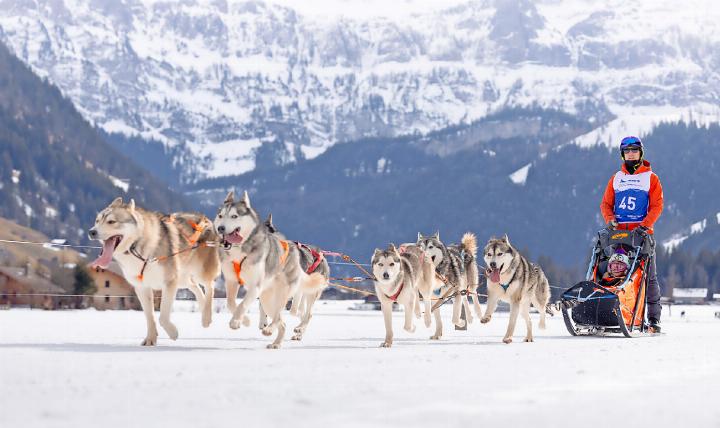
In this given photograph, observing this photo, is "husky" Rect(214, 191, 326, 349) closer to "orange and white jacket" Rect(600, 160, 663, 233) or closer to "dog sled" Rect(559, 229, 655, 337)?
"dog sled" Rect(559, 229, 655, 337)

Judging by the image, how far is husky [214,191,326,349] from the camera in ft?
33.5

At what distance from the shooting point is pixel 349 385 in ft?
21.6

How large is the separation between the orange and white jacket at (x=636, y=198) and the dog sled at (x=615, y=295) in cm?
26

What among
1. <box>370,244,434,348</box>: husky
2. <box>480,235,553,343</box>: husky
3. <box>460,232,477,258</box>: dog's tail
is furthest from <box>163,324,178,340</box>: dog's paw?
<box>460,232,477,258</box>: dog's tail

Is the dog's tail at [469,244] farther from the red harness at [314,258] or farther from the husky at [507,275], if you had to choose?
the red harness at [314,258]

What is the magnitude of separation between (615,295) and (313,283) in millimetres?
3447

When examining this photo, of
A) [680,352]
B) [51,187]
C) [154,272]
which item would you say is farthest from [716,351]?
[51,187]

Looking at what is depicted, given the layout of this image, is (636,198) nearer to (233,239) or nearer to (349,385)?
(233,239)

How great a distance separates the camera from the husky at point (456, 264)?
14.5m

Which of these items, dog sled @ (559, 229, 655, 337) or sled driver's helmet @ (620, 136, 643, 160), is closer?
dog sled @ (559, 229, 655, 337)

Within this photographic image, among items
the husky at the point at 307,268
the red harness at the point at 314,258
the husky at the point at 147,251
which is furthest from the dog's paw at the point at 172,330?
the red harness at the point at 314,258

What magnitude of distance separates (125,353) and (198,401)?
10.1 feet

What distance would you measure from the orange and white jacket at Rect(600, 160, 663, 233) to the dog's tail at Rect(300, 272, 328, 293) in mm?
3440

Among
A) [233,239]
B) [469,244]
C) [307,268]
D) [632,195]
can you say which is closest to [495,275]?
[632,195]
